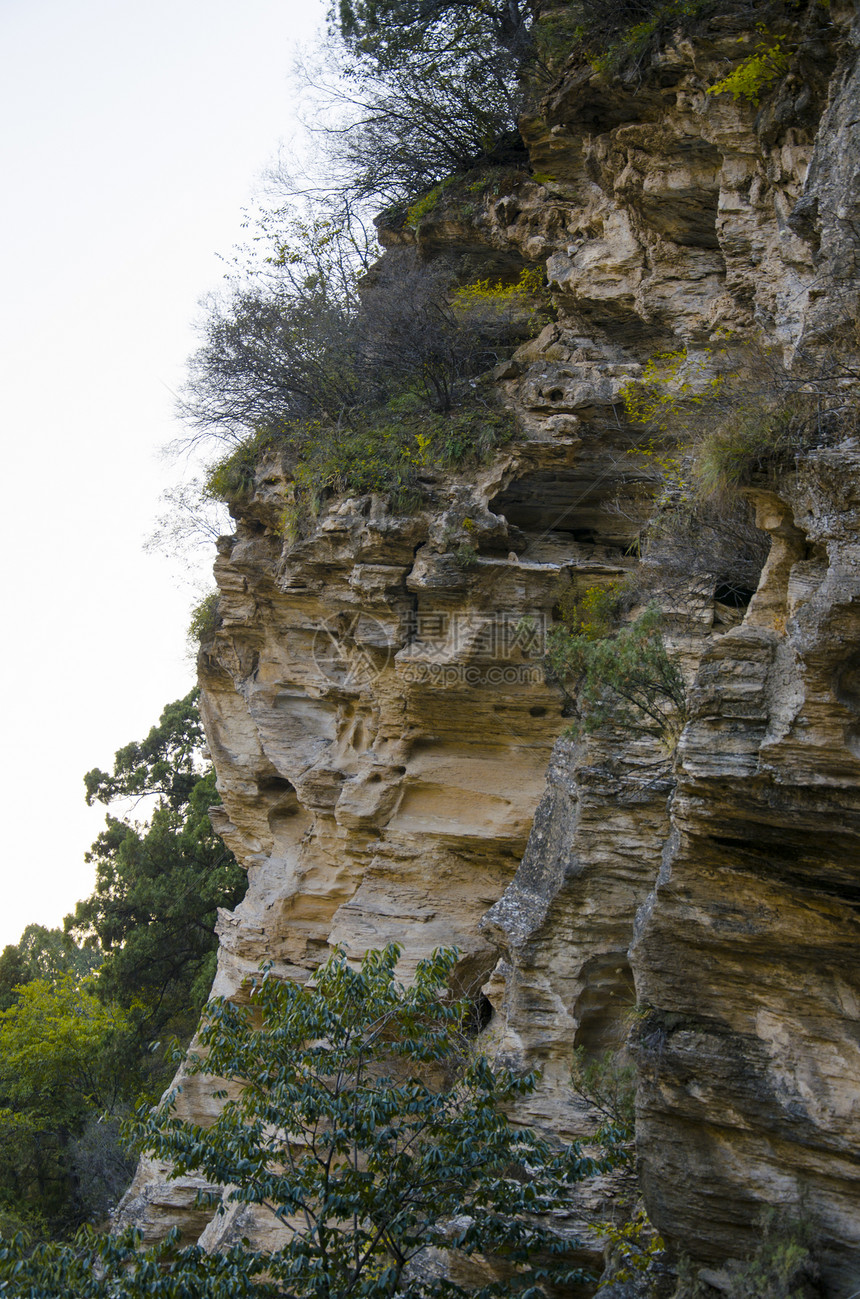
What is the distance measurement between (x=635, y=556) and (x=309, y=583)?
4.62 m

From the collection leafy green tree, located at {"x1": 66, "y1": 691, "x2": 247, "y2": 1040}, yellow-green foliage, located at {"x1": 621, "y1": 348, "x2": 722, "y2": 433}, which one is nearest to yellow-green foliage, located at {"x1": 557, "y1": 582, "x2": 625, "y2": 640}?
yellow-green foliage, located at {"x1": 621, "y1": 348, "x2": 722, "y2": 433}

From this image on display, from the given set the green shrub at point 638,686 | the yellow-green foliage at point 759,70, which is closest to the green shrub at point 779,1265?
the green shrub at point 638,686

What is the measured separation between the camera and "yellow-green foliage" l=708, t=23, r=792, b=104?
8.89m

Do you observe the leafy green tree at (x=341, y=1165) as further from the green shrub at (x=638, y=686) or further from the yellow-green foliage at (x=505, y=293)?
the yellow-green foliage at (x=505, y=293)

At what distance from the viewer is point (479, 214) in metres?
13.4

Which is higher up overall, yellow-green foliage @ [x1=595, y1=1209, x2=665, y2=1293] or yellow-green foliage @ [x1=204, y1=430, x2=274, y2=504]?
yellow-green foliage @ [x1=204, y1=430, x2=274, y2=504]

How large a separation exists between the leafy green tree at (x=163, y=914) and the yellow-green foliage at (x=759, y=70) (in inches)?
694

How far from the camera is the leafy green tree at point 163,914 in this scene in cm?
2092

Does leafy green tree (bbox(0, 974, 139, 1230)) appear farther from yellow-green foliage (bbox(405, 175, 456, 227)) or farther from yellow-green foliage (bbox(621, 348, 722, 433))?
yellow-green foliage (bbox(405, 175, 456, 227))

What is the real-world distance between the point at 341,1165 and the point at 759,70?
34.0 ft

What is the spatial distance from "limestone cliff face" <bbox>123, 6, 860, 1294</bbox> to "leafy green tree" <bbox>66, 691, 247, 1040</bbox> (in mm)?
5525

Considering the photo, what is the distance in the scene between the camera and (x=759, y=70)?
905cm

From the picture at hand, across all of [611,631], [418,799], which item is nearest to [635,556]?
[611,631]

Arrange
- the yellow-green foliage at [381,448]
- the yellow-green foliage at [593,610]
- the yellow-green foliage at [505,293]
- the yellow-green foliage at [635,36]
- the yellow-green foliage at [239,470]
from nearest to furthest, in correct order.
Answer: the yellow-green foliage at [635,36], the yellow-green foliage at [593,610], the yellow-green foliage at [381,448], the yellow-green foliage at [505,293], the yellow-green foliage at [239,470]
